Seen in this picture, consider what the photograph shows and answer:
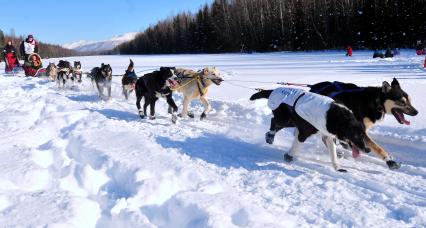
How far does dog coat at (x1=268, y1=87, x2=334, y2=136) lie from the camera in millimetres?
4609

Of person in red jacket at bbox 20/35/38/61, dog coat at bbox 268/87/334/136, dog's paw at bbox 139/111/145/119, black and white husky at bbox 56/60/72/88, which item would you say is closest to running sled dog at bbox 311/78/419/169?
dog coat at bbox 268/87/334/136

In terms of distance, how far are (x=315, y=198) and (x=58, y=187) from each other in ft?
8.36

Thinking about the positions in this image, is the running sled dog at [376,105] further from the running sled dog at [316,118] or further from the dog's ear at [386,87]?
the running sled dog at [316,118]

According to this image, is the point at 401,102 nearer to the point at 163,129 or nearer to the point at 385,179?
the point at 385,179

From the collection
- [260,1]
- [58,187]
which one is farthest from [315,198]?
[260,1]

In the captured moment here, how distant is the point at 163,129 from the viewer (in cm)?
703

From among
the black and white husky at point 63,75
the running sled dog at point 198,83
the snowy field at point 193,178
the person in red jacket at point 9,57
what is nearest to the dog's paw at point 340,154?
the snowy field at point 193,178

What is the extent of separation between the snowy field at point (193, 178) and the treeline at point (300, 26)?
3493 cm

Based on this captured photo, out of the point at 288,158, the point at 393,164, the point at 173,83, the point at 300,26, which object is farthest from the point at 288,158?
the point at 300,26

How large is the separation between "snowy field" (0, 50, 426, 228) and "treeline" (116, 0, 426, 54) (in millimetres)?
34928

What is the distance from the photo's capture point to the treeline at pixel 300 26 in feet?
126

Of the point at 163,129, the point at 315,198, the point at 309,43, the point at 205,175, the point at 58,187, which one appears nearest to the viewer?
the point at 315,198

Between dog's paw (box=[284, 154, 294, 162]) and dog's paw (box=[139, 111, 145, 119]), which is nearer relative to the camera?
dog's paw (box=[284, 154, 294, 162])

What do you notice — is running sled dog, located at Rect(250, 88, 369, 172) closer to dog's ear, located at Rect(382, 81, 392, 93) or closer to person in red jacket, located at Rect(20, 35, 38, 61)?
dog's ear, located at Rect(382, 81, 392, 93)
